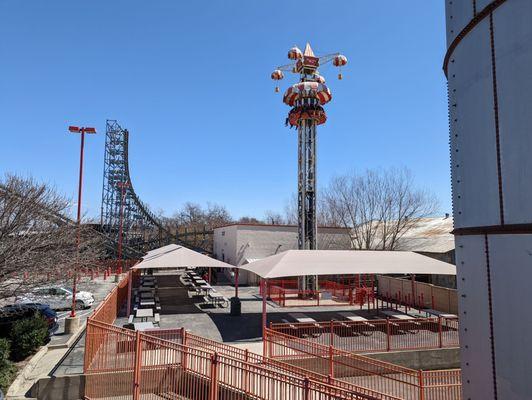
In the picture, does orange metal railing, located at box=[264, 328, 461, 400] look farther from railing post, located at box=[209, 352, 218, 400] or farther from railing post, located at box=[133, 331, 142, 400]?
railing post, located at box=[133, 331, 142, 400]

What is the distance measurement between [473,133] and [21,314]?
1431 cm

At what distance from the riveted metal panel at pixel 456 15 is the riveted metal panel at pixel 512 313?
2.69m

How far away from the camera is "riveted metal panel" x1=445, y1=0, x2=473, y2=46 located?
15.1ft

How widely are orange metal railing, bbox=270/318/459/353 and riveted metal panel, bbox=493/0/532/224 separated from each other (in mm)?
9950

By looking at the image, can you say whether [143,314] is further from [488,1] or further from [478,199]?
[488,1]

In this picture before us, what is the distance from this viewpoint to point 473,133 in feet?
14.4

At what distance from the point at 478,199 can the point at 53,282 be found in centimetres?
1189

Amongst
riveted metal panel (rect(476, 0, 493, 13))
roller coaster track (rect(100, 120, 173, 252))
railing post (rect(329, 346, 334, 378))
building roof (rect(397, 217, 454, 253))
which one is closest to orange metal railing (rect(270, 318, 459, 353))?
railing post (rect(329, 346, 334, 378))

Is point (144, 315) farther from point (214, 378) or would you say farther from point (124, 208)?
point (124, 208)

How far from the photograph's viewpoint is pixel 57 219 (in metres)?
15.0

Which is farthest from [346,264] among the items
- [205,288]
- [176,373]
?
[176,373]

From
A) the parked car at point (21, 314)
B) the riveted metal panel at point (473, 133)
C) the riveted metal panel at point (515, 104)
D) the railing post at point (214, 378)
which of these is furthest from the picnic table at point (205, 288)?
the riveted metal panel at point (515, 104)

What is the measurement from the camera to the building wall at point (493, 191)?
3.70m

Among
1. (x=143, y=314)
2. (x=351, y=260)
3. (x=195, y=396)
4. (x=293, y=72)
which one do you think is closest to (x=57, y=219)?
(x=143, y=314)
